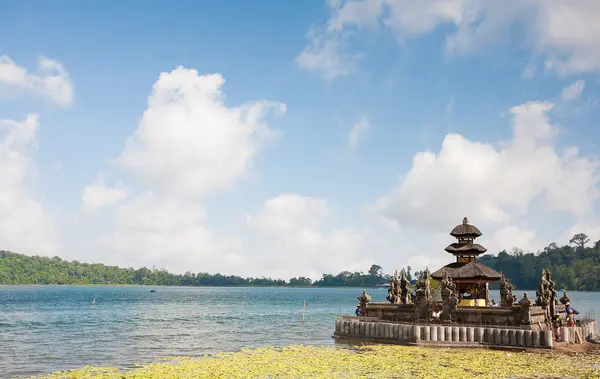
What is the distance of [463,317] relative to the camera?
186ft

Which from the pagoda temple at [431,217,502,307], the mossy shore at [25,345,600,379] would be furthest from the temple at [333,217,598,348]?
the mossy shore at [25,345,600,379]

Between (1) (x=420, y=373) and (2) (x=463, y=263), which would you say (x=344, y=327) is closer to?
(2) (x=463, y=263)

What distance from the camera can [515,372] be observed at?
4075 cm

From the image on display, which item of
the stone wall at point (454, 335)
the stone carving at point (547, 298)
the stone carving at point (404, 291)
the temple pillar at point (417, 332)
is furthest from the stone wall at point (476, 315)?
the stone carving at point (404, 291)

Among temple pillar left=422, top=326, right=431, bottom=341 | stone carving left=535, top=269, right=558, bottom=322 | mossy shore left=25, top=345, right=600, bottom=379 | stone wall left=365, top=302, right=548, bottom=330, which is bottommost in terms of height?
mossy shore left=25, top=345, right=600, bottom=379

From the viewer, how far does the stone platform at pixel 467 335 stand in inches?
2019

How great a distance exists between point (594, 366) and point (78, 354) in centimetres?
4627

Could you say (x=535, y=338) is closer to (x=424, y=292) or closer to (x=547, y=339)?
(x=547, y=339)

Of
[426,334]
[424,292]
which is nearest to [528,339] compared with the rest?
[426,334]

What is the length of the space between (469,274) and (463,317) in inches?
319

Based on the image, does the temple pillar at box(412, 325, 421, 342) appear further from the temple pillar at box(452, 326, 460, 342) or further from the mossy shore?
the temple pillar at box(452, 326, 460, 342)

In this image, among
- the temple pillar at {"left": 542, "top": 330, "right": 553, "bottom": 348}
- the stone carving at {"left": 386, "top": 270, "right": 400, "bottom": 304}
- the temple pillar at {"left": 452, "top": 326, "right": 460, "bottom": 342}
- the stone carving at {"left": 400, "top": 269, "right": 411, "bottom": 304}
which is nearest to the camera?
the temple pillar at {"left": 542, "top": 330, "right": 553, "bottom": 348}

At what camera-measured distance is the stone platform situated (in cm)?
5128

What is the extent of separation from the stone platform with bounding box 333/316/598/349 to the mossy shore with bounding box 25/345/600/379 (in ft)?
6.22
